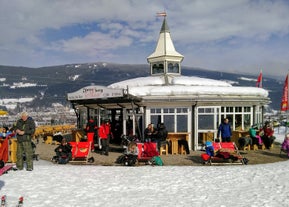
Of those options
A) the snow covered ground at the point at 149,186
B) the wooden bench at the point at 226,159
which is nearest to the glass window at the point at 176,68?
the wooden bench at the point at 226,159

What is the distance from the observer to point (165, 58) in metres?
21.3

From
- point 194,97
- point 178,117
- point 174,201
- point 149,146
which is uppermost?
point 194,97

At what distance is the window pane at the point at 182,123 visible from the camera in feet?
50.5

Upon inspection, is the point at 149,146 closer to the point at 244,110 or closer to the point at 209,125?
the point at 209,125

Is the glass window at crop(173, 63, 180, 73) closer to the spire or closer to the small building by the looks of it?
the spire

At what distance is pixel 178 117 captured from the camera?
50.6ft

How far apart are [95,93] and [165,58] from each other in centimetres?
768

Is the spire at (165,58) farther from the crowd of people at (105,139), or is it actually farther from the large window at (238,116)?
the large window at (238,116)

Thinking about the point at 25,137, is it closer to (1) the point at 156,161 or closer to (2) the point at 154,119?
(1) the point at 156,161

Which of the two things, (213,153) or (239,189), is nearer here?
(239,189)

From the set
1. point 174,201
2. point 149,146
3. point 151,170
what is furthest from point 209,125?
point 174,201

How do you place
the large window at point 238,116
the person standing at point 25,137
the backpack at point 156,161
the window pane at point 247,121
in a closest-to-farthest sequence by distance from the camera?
1. the person standing at point 25,137
2. the backpack at point 156,161
3. the large window at point 238,116
4. the window pane at point 247,121

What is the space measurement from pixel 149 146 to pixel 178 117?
408 centimetres

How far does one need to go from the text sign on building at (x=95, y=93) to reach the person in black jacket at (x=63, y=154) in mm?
3298
